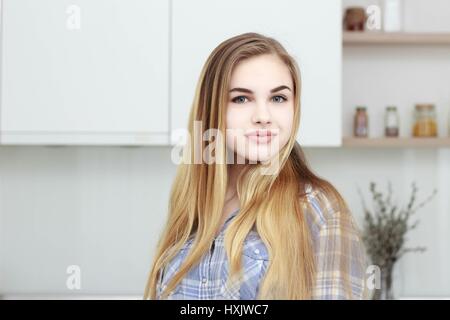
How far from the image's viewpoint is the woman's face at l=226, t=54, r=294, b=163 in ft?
2.40

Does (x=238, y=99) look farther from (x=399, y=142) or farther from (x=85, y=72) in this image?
(x=399, y=142)

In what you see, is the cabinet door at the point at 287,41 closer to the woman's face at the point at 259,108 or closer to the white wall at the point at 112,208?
the white wall at the point at 112,208

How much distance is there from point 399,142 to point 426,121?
0.29 ft

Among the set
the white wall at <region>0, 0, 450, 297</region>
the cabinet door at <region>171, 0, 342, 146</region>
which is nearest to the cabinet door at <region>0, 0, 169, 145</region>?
the cabinet door at <region>171, 0, 342, 146</region>

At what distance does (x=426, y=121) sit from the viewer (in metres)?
1.35

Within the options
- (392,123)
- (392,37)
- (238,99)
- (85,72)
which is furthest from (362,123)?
(238,99)

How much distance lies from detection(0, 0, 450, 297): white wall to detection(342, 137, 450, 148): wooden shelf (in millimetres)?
114

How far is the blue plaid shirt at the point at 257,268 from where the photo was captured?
690 mm

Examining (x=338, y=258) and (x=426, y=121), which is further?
(x=426, y=121)

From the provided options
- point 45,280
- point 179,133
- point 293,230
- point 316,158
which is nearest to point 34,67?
point 179,133

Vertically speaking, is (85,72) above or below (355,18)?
below

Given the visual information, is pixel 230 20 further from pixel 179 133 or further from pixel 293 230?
pixel 293 230

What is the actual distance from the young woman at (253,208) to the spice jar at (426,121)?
0.66m
